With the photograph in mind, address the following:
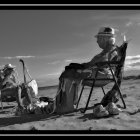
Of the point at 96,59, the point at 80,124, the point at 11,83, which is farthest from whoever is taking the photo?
the point at 11,83

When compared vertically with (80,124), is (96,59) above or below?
above

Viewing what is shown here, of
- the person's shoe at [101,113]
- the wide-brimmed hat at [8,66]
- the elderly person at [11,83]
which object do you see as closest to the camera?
the person's shoe at [101,113]

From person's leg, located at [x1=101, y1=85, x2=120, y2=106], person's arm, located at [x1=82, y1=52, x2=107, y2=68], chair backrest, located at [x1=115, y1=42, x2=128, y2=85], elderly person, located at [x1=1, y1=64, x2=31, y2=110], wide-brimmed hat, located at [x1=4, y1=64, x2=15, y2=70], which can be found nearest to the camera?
person's arm, located at [x1=82, y1=52, x2=107, y2=68]

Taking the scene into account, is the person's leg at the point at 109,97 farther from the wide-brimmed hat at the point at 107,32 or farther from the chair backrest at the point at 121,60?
the wide-brimmed hat at the point at 107,32

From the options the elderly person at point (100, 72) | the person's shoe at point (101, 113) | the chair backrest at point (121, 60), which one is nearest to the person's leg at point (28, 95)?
the elderly person at point (100, 72)

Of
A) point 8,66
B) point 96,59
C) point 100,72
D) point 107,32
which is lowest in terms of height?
point 100,72

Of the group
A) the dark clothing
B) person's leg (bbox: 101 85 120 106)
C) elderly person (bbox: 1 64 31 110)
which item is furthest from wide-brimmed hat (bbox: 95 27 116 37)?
elderly person (bbox: 1 64 31 110)

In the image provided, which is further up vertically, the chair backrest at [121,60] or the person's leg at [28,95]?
the chair backrest at [121,60]

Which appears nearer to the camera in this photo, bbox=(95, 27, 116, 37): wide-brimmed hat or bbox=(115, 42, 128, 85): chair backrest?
bbox=(115, 42, 128, 85): chair backrest

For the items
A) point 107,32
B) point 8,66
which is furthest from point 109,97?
point 8,66

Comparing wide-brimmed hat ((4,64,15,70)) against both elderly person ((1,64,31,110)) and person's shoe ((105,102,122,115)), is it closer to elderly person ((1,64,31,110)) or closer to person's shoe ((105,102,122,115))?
elderly person ((1,64,31,110))

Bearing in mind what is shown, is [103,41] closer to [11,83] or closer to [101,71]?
[101,71]

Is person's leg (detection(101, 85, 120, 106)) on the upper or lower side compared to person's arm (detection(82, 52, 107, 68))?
lower
